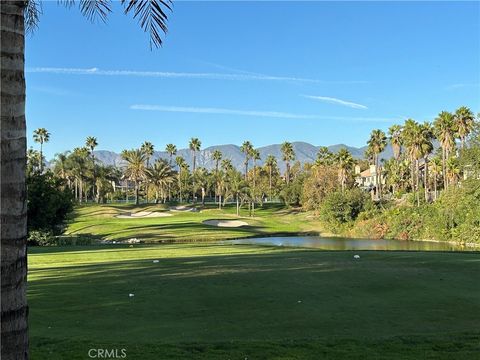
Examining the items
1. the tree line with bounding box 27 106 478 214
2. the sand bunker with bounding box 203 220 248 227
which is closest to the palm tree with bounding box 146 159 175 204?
the tree line with bounding box 27 106 478 214

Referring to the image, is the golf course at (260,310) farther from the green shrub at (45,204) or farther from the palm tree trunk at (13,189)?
the green shrub at (45,204)

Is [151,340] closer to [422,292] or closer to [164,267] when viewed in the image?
[422,292]

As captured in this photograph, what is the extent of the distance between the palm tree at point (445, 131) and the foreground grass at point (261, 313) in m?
63.1

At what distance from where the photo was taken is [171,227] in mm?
69312

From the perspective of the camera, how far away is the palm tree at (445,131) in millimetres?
75688

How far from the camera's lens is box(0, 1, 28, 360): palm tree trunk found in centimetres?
377

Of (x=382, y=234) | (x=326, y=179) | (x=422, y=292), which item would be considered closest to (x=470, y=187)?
(x=382, y=234)

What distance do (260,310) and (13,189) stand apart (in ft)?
27.1

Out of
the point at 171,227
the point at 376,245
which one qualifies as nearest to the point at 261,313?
the point at 376,245

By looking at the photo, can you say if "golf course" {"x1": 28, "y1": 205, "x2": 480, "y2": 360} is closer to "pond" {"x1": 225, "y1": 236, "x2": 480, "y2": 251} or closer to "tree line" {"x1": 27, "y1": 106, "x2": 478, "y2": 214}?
"pond" {"x1": 225, "y1": 236, "x2": 480, "y2": 251}

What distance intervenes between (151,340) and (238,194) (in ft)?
318

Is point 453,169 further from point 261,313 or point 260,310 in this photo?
point 261,313

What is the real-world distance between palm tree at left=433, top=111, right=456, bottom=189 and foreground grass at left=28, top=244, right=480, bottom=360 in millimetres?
63113

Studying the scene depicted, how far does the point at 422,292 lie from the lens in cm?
1326
